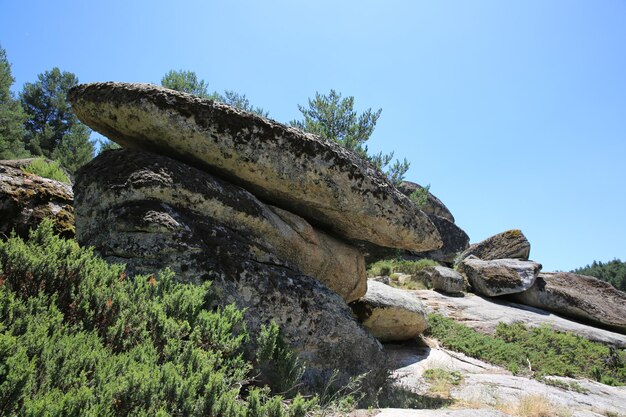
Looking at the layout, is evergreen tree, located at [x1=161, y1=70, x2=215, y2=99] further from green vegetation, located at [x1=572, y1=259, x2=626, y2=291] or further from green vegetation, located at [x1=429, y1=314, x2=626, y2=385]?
green vegetation, located at [x1=572, y1=259, x2=626, y2=291]

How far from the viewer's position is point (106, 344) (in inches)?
152

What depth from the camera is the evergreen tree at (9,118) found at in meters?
26.7

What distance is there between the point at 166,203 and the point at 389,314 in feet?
23.0

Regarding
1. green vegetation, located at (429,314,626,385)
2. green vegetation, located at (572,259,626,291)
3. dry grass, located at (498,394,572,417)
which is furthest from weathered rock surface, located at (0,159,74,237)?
green vegetation, located at (572,259,626,291)

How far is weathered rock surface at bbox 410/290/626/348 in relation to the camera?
14661 mm

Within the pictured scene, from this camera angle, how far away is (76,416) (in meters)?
2.72

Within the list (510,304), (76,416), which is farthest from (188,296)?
(510,304)

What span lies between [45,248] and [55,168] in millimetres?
5927

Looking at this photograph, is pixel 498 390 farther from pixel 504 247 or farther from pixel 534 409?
pixel 504 247

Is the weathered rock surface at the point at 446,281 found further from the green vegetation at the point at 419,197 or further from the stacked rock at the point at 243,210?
the stacked rock at the point at 243,210

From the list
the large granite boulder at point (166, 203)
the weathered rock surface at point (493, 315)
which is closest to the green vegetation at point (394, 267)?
the weathered rock surface at point (493, 315)

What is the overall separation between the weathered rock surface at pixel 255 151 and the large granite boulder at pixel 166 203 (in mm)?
482

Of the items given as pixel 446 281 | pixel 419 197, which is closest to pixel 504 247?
pixel 419 197

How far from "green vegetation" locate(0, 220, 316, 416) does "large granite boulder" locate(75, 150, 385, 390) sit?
1.98 ft
